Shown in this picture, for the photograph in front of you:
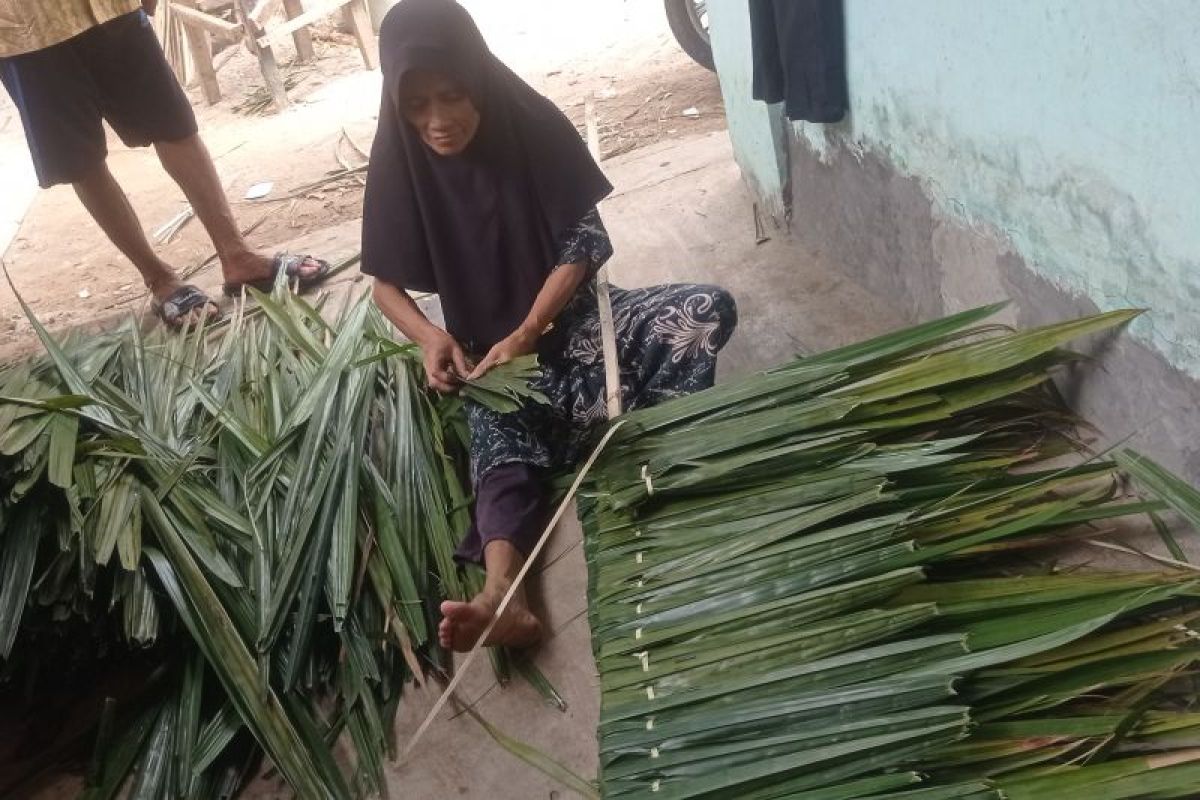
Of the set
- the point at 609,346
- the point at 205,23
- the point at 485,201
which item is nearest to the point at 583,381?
the point at 609,346

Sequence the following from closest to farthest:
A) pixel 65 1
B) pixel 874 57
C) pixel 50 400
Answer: pixel 50 400 < pixel 874 57 < pixel 65 1

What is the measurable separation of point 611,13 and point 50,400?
512 centimetres

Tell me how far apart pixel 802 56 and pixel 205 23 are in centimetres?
558

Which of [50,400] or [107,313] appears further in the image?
[107,313]

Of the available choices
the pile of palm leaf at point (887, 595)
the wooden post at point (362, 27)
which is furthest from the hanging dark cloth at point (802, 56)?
the wooden post at point (362, 27)

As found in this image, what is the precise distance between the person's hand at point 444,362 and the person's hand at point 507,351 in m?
0.05

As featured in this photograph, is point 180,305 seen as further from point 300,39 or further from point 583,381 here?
point 300,39

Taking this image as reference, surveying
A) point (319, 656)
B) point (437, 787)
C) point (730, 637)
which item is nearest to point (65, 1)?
point (319, 656)

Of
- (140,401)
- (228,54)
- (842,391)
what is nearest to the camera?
(842,391)

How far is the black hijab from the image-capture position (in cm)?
205

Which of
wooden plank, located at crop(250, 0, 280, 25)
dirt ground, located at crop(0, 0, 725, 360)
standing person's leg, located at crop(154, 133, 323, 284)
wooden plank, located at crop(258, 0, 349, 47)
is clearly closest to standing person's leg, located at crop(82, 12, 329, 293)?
standing person's leg, located at crop(154, 133, 323, 284)

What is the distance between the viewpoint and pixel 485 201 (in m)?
2.07

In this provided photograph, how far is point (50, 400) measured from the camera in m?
2.02

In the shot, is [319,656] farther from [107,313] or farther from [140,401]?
[107,313]
